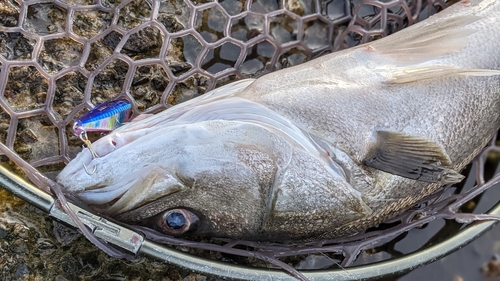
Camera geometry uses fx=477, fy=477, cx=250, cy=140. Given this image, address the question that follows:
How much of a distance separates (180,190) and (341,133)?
2.73 feet

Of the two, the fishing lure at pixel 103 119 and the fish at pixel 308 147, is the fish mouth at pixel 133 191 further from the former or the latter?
the fishing lure at pixel 103 119

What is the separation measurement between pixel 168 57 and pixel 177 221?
1135mm

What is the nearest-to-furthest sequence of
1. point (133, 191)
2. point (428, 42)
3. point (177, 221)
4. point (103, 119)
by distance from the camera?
point (133, 191) < point (177, 221) < point (103, 119) < point (428, 42)

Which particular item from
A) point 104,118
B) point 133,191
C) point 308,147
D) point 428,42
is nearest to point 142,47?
point 104,118

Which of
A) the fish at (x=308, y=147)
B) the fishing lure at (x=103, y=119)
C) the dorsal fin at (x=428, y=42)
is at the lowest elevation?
the fishing lure at (x=103, y=119)

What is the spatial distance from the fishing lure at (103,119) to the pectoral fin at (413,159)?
4.30 ft

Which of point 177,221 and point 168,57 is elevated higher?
point 168,57

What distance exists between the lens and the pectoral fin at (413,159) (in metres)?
2.28

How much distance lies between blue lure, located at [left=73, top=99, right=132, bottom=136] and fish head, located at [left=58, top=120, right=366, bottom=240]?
0.17 m

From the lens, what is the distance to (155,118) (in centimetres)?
238

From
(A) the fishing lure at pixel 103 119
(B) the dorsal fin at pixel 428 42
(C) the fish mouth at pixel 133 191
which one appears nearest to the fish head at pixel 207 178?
(C) the fish mouth at pixel 133 191

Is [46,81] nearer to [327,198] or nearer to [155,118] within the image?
[155,118]

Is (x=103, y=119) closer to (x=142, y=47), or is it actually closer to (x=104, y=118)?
(x=104, y=118)

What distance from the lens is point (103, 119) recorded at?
2.42 metres
